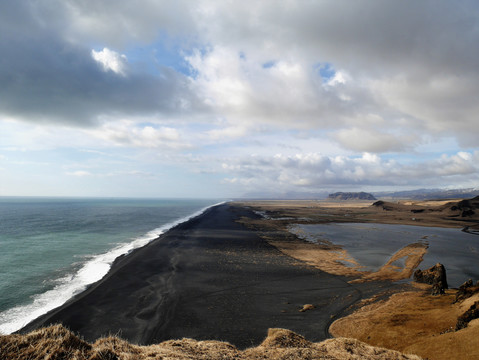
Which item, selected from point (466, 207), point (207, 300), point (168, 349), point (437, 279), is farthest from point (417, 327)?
point (466, 207)

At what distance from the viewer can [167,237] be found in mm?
48469

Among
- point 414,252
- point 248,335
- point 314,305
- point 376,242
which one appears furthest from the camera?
point 376,242

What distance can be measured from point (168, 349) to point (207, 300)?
452 inches

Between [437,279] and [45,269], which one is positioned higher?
[437,279]

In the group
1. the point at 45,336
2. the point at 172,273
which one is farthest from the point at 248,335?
the point at 172,273

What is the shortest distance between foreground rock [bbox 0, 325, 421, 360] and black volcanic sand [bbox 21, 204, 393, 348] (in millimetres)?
4816

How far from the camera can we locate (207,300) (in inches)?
753

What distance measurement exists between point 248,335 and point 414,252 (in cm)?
3644

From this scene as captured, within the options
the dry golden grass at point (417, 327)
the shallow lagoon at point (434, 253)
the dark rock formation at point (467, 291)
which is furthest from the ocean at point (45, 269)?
the shallow lagoon at point (434, 253)

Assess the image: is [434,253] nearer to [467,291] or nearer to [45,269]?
[467,291]

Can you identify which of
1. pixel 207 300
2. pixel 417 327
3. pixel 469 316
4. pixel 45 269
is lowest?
pixel 45 269

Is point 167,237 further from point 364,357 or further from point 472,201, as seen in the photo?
point 472,201

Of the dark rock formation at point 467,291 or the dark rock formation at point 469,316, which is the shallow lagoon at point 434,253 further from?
the dark rock formation at point 469,316

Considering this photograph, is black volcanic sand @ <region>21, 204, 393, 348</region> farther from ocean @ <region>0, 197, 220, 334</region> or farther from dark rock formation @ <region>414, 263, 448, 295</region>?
dark rock formation @ <region>414, 263, 448, 295</region>
